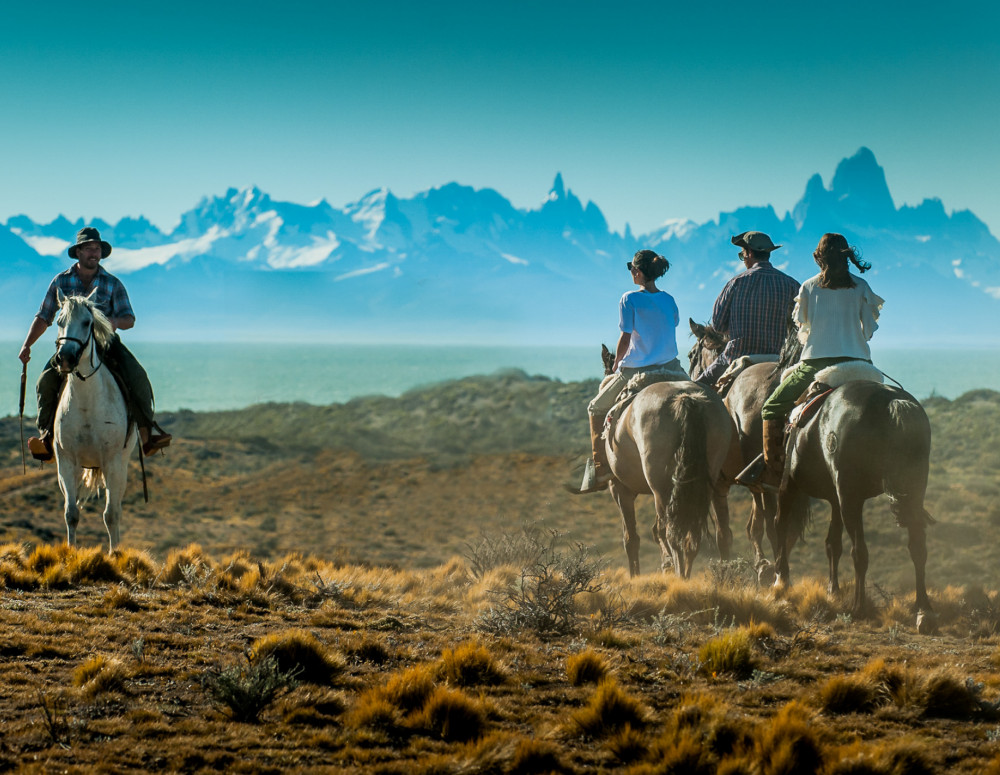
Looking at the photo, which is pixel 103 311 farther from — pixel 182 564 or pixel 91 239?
pixel 182 564

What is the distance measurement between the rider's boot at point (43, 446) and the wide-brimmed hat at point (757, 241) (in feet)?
26.1

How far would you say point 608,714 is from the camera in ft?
16.0

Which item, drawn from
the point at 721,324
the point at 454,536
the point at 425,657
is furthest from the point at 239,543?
the point at 425,657

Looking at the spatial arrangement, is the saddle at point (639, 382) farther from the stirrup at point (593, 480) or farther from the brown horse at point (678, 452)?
the stirrup at point (593, 480)

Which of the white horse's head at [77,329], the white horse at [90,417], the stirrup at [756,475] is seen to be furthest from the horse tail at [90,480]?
the stirrup at [756,475]

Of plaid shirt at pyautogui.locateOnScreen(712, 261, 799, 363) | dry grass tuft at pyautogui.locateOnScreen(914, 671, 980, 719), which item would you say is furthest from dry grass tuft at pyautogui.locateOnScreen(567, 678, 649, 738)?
plaid shirt at pyautogui.locateOnScreen(712, 261, 799, 363)

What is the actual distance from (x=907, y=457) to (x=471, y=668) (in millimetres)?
4123

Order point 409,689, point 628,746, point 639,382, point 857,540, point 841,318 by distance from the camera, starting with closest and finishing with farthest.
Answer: point 628,746
point 409,689
point 857,540
point 841,318
point 639,382

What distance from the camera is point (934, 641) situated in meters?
7.32

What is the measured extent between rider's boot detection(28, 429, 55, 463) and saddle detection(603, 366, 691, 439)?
6.22 m

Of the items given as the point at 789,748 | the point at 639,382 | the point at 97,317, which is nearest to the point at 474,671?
the point at 789,748

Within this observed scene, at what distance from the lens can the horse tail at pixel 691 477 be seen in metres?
8.41

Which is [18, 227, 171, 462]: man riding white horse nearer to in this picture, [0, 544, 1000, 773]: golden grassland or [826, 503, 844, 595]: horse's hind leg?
[0, 544, 1000, 773]: golden grassland

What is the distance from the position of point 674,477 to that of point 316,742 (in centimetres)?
478
